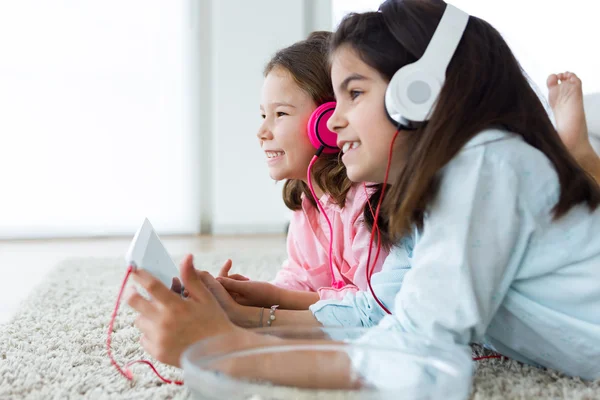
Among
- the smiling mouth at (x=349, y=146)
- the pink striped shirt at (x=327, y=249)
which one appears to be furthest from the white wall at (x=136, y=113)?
the smiling mouth at (x=349, y=146)

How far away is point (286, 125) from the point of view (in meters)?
1.36

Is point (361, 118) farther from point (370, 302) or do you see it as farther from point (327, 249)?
point (327, 249)

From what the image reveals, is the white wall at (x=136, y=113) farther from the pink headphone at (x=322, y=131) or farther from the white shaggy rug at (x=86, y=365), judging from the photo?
the pink headphone at (x=322, y=131)

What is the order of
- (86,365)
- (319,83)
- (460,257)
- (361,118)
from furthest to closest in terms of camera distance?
(319,83)
(86,365)
(361,118)
(460,257)

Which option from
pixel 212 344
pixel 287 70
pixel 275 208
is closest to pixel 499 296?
pixel 212 344

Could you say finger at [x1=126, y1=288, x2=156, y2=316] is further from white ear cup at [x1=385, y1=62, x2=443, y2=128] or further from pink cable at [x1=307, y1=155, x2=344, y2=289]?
pink cable at [x1=307, y1=155, x2=344, y2=289]

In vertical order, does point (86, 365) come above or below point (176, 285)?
below

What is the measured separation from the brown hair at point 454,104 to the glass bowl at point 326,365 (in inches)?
6.9

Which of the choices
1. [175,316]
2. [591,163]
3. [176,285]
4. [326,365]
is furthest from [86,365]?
[591,163]

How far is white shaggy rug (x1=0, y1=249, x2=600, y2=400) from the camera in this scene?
34.7 inches

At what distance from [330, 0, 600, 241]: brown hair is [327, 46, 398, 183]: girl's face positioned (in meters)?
0.02

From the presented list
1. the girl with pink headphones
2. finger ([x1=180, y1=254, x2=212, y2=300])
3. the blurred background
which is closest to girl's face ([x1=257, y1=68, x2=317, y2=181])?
the girl with pink headphones

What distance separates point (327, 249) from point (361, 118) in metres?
0.55

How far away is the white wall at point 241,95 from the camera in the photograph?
3.52 meters
